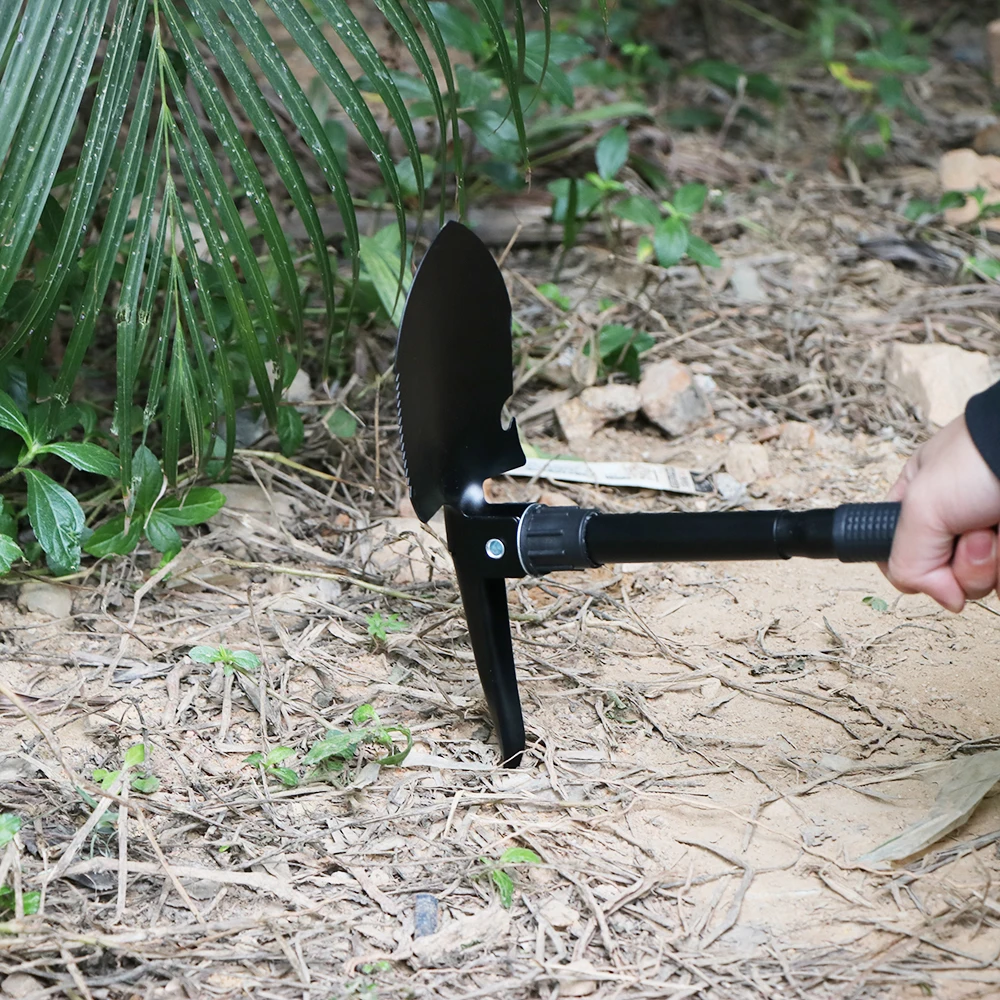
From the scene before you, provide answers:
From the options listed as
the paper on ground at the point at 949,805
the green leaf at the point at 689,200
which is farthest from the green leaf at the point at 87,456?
the green leaf at the point at 689,200

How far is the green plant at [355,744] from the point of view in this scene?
4.62ft

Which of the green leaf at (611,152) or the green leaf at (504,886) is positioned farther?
the green leaf at (611,152)

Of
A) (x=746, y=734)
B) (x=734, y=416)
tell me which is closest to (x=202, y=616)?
(x=746, y=734)

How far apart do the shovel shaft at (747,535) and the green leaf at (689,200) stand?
1.35 meters

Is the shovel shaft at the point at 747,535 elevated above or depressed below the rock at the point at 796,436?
above

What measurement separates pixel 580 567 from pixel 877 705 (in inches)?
21.6

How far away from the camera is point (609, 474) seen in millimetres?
2133

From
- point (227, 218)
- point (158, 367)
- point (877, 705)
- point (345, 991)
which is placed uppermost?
point (227, 218)

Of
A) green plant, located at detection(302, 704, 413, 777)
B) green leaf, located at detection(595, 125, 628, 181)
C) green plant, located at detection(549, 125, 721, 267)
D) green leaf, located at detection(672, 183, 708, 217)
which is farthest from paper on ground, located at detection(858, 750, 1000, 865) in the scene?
green leaf, located at detection(595, 125, 628, 181)

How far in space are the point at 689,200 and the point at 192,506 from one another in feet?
4.46

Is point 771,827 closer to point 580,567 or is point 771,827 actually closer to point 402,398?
point 580,567

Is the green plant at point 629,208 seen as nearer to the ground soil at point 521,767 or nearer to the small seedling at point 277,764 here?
the ground soil at point 521,767

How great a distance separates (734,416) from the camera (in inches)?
92.9

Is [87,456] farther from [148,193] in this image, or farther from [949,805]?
[949,805]
